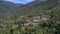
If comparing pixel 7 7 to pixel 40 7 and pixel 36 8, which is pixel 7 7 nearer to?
pixel 36 8

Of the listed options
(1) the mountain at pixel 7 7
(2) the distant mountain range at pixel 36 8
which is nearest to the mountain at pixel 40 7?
(2) the distant mountain range at pixel 36 8

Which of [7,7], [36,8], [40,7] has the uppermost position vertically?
[40,7]

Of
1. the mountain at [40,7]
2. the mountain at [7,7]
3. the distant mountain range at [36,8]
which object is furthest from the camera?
the mountain at [7,7]

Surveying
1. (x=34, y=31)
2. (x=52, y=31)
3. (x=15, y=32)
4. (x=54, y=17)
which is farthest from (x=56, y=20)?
(x=15, y=32)

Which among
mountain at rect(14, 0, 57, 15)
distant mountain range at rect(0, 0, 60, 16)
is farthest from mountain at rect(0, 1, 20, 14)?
mountain at rect(14, 0, 57, 15)

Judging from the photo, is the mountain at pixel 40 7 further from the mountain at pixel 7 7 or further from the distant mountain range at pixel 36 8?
the mountain at pixel 7 7

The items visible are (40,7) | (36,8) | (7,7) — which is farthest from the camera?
(7,7)

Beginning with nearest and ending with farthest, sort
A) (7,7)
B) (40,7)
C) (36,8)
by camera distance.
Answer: (40,7), (36,8), (7,7)

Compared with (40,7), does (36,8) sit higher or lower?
lower

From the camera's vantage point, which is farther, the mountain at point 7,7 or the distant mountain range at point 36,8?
the mountain at point 7,7

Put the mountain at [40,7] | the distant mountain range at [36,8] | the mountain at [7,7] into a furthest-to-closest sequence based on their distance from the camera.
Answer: the mountain at [7,7] < the mountain at [40,7] < the distant mountain range at [36,8]

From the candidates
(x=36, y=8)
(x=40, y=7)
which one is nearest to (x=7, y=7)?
(x=36, y=8)
